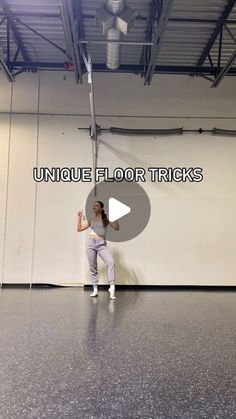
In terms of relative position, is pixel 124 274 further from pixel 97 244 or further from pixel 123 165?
pixel 123 165

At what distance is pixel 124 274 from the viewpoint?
17.1ft

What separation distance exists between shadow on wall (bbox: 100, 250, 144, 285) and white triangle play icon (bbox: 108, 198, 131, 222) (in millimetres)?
548

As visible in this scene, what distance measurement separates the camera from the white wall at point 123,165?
5.22 m

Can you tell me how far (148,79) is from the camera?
5.22 metres

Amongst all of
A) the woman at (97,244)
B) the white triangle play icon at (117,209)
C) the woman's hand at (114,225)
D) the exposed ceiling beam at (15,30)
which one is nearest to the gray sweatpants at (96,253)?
the woman at (97,244)

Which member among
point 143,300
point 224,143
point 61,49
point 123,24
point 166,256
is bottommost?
point 143,300

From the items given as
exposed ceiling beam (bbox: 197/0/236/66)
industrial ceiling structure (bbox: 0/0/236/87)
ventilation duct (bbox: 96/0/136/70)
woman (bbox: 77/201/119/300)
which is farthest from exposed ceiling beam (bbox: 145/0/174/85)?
woman (bbox: 77/201/119/300)

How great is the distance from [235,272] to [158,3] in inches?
150

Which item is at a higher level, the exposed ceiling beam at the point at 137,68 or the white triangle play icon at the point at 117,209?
the exposed ceiling beam at the point at 137,68

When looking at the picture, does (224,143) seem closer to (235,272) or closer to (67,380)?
(235,272)

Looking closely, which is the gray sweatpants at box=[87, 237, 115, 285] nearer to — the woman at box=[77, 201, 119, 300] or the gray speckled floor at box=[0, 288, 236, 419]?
the woman at box=[77, 201, 119, 300]

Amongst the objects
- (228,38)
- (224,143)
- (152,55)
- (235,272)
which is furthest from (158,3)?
(235,272)

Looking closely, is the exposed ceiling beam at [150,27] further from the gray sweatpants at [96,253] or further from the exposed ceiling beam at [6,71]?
the gray sweatpants at [96,253]

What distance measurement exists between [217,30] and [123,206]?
2.74m
